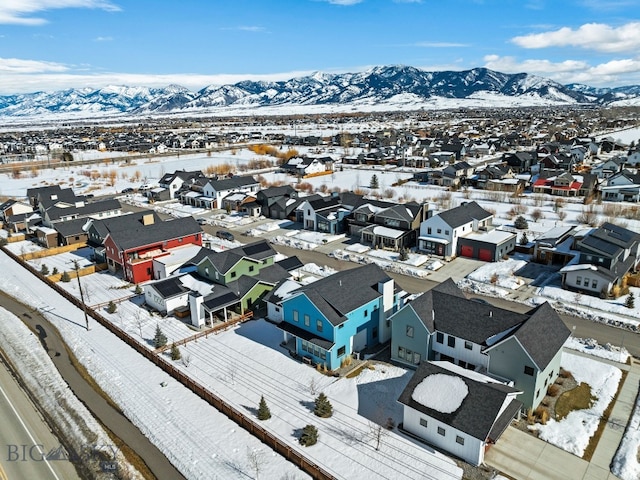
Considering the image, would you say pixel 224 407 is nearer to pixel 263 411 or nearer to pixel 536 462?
pixel 263 411

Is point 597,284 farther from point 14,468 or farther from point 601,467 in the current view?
point 14,468

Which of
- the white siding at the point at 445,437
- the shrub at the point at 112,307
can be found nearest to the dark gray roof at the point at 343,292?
the white siding at the point at 445,437

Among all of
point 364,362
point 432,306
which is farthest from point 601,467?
point 364,362

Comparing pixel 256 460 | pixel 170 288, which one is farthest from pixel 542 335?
pixel 170 288

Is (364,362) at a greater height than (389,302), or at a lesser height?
lesser

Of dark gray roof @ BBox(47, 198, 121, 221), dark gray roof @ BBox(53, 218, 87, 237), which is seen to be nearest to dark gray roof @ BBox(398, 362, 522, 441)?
dark gray roof @ BBox(53, 218, 87, 237)

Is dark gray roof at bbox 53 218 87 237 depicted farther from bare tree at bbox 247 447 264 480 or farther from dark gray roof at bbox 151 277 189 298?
bare tree at bbox 247 447 264 480
